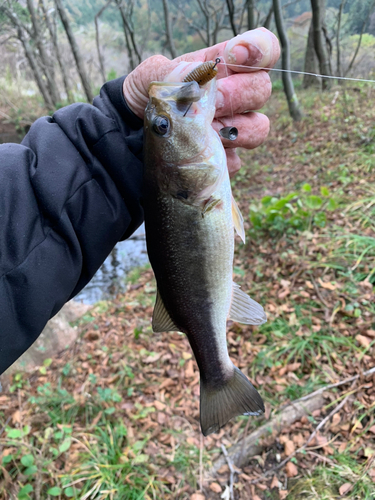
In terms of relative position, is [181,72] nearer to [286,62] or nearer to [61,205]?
[61,205]

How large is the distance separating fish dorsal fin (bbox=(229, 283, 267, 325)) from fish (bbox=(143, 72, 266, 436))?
142mm

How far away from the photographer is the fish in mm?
1491

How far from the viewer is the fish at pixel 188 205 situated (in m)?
1.49

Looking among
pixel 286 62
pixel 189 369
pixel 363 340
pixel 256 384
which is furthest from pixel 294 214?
pixel 286 62

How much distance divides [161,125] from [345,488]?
3022 millimetres

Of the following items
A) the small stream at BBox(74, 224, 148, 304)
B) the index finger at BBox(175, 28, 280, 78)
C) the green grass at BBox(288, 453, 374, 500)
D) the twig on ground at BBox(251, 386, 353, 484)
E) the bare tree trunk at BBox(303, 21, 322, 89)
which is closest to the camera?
the index finger at BBox(175, 28, 280, 78)

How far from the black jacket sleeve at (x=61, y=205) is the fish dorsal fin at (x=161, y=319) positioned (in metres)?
0.48

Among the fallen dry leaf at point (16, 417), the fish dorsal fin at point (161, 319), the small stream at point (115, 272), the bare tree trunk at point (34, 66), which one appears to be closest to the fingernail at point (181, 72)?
the fish dorsal fin at point (161, 319)

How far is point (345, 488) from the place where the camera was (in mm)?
2449

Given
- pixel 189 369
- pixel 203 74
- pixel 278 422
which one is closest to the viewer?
pixel 203 74

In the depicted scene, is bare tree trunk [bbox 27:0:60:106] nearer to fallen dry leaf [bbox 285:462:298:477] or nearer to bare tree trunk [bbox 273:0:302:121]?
bare tree trunk [bbox 273:0:302:121]

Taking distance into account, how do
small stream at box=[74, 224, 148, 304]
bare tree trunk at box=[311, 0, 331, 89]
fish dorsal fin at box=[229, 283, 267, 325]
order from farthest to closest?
1. bare tree trunk at box=[311, 0, 331, 89]
2. small stream at box=[74, 224, 148, 304]
3. fish dorsal fin at box=[229, 283, 267, 325]

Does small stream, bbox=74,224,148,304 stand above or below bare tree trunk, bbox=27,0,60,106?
below

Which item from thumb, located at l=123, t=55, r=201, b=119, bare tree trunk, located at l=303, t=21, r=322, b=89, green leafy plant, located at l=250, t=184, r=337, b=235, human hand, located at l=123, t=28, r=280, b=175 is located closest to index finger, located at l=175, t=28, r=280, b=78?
human hand, located at l=123, t=28, r=280, b=175
